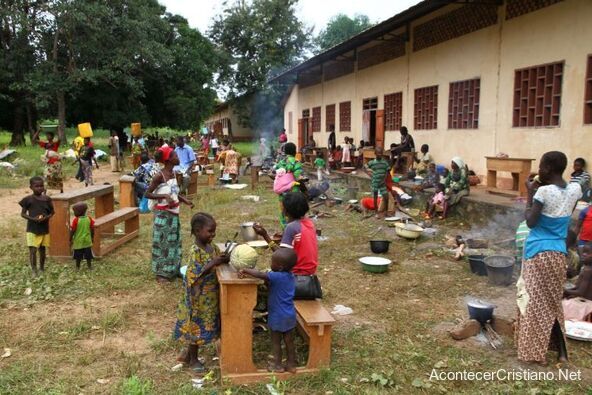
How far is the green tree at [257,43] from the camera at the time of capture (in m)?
37.2

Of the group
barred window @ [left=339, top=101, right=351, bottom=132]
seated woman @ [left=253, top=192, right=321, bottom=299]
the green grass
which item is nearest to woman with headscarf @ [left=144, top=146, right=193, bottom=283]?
the green grass

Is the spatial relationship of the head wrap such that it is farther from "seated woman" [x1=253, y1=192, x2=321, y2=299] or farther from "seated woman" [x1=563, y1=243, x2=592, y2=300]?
"seated woman" [x1=563, y1=243, x2=592, y2=300]

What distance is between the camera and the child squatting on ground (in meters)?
3.69

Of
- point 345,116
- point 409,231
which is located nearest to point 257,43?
point 345,116

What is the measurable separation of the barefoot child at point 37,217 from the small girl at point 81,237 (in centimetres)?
32

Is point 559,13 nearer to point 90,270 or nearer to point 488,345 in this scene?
point 488,345

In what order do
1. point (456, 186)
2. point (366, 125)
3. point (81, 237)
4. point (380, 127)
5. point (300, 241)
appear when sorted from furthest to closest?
point (366, 125) < point (380, 127) < point (456, 186) < point (81, 237) < point (300, 241)

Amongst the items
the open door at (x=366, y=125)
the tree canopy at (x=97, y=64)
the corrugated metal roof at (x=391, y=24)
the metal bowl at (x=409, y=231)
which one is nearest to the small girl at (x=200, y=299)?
the metal bowl at (x=409, y=231)

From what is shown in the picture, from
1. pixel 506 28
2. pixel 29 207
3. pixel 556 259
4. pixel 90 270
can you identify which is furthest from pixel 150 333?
pixel 506 28

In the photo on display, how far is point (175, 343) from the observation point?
14.4 ft

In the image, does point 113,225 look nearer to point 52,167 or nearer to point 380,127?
point 52,167

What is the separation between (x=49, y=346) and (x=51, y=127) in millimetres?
25182

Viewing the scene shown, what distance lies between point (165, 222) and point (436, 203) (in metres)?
6.03

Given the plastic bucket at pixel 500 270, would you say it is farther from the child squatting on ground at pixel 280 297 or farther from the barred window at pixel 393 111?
the barred window at pixel 393 111
